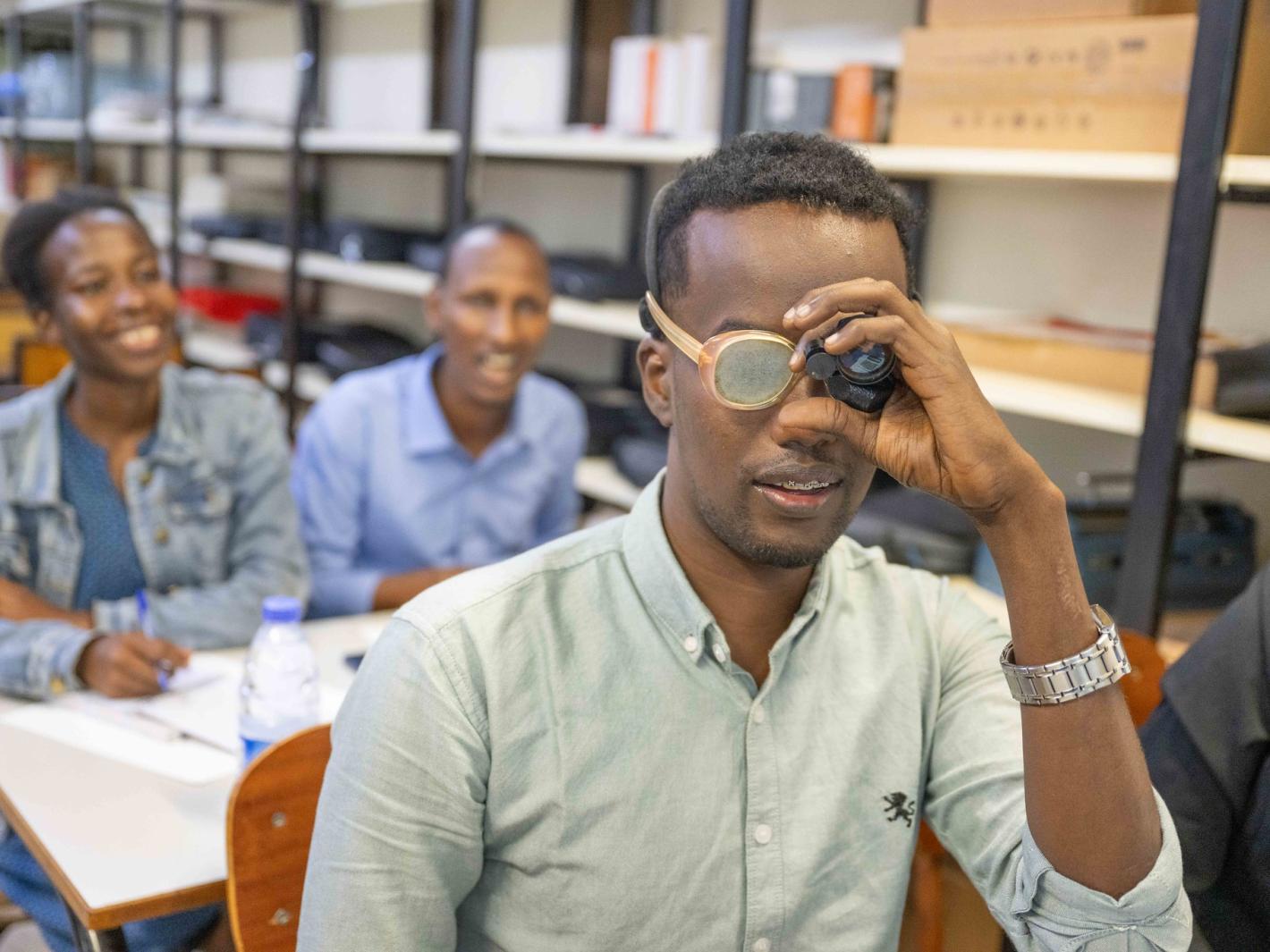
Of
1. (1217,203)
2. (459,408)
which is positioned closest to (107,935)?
(459,408)

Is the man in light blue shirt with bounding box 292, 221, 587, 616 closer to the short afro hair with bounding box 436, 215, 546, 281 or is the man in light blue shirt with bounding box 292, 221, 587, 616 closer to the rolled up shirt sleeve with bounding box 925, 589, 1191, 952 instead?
the short afro hair with bounding box 436, 215, 546, 281

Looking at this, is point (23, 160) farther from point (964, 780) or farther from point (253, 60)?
point (964, 780)

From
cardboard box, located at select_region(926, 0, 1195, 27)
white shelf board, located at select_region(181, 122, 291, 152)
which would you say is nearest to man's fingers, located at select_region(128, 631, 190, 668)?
cardboard box, located at select_region(926, 0, 1195, 27)

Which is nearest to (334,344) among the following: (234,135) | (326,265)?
(326,265)

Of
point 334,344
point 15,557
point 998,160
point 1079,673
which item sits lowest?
point 15,557

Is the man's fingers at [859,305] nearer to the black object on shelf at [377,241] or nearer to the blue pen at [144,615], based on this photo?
the blue pen at [144,615]

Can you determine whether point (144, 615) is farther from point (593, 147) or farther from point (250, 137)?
point (250, 137)

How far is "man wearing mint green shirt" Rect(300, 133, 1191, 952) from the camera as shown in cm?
96

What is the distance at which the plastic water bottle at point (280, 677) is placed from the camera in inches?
60.6

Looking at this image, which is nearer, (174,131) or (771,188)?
(771,188)

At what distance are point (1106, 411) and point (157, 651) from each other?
4.99 feet

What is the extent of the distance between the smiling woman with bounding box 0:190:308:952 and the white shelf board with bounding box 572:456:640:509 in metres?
0.96

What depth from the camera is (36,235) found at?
2.19 meters

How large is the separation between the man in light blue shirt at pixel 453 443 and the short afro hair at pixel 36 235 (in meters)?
0.55
